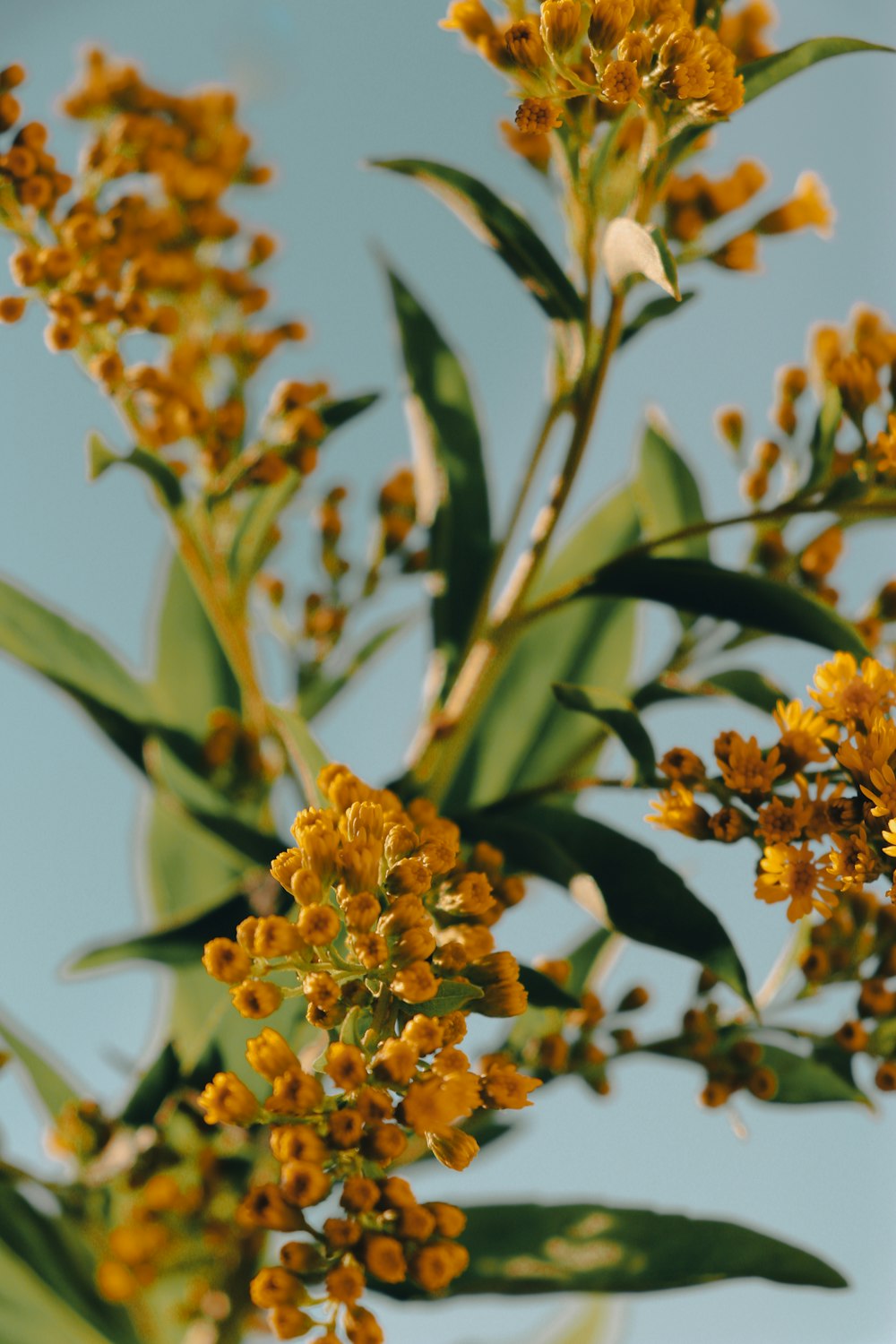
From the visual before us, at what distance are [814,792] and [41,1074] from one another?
0.52 metres

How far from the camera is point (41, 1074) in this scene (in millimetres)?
777

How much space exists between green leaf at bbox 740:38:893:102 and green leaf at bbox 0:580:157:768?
50 cm

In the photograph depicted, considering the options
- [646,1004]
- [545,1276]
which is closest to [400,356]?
[646,1004]

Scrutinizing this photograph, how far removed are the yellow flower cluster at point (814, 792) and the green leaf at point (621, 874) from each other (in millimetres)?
32

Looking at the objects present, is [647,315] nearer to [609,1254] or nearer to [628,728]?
[628,728]

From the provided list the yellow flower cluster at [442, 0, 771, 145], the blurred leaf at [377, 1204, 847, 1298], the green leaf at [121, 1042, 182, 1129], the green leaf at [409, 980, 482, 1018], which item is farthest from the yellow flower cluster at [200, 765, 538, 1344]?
the yellow flower cluster at [442, 0, 771, 145]

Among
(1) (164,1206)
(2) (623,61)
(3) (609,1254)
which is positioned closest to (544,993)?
(3) (609,1254)

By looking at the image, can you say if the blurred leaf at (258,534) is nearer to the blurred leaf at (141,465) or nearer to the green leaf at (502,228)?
the blurred leaf at (141,465)

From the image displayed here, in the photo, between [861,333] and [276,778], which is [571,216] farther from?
[276,778]

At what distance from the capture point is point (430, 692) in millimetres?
754

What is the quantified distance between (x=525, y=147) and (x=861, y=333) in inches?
9.4

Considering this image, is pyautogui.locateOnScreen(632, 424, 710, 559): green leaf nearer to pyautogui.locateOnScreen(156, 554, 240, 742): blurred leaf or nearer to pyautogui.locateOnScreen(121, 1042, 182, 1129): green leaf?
pyautogui.locateOnScreen(156, 554, 240, 742): blurred leaf

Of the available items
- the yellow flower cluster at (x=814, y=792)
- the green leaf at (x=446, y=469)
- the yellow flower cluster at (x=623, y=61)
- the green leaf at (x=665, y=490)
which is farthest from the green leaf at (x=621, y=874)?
the yellow flower cluster at (x=623, y=61)

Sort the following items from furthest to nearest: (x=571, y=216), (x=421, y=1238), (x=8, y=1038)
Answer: (x=8, y=1038), (x=571, y=216), (x=421, y=1238)
